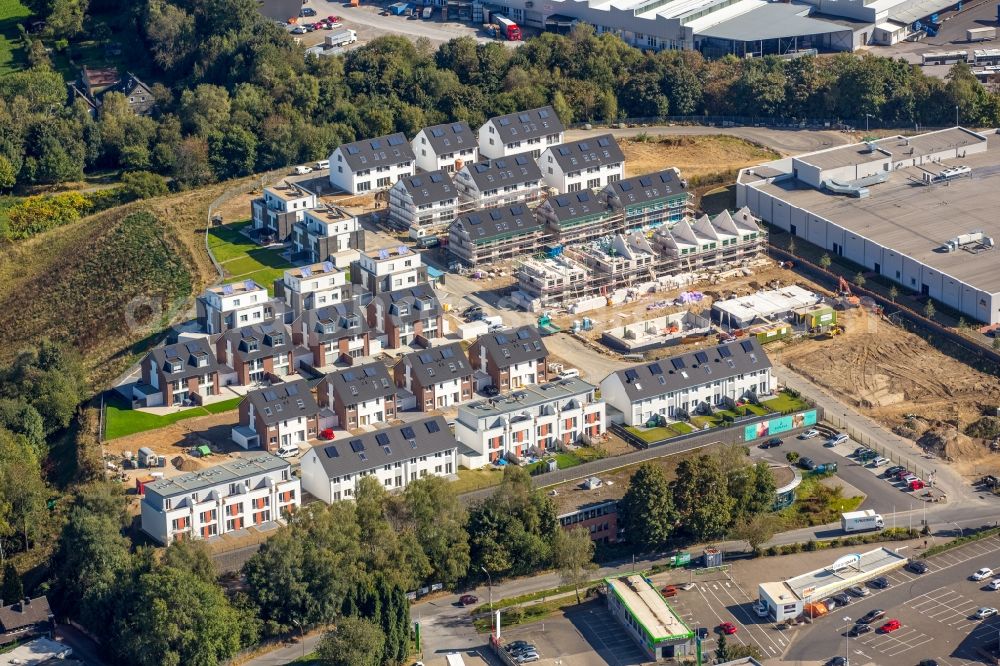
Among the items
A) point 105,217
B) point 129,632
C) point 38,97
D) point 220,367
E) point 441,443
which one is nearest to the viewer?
point 129,632

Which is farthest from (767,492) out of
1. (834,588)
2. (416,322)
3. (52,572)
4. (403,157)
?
(403,157)

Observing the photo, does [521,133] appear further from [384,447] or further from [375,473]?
[375,473]

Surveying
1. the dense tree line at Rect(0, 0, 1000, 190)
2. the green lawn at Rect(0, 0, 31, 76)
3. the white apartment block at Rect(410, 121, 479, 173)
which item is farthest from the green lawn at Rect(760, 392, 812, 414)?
the green lawn at Rect(0, 0, 31, 76)

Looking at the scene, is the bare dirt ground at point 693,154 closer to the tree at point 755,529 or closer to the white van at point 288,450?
the white van at point 288,450

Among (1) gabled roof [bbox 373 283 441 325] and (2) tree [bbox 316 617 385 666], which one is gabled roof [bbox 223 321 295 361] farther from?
(2) tree [bbox 316 617 385 666]

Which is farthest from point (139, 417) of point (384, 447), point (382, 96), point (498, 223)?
point (382, 96)

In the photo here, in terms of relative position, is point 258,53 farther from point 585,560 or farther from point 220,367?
Result: point 585,560
